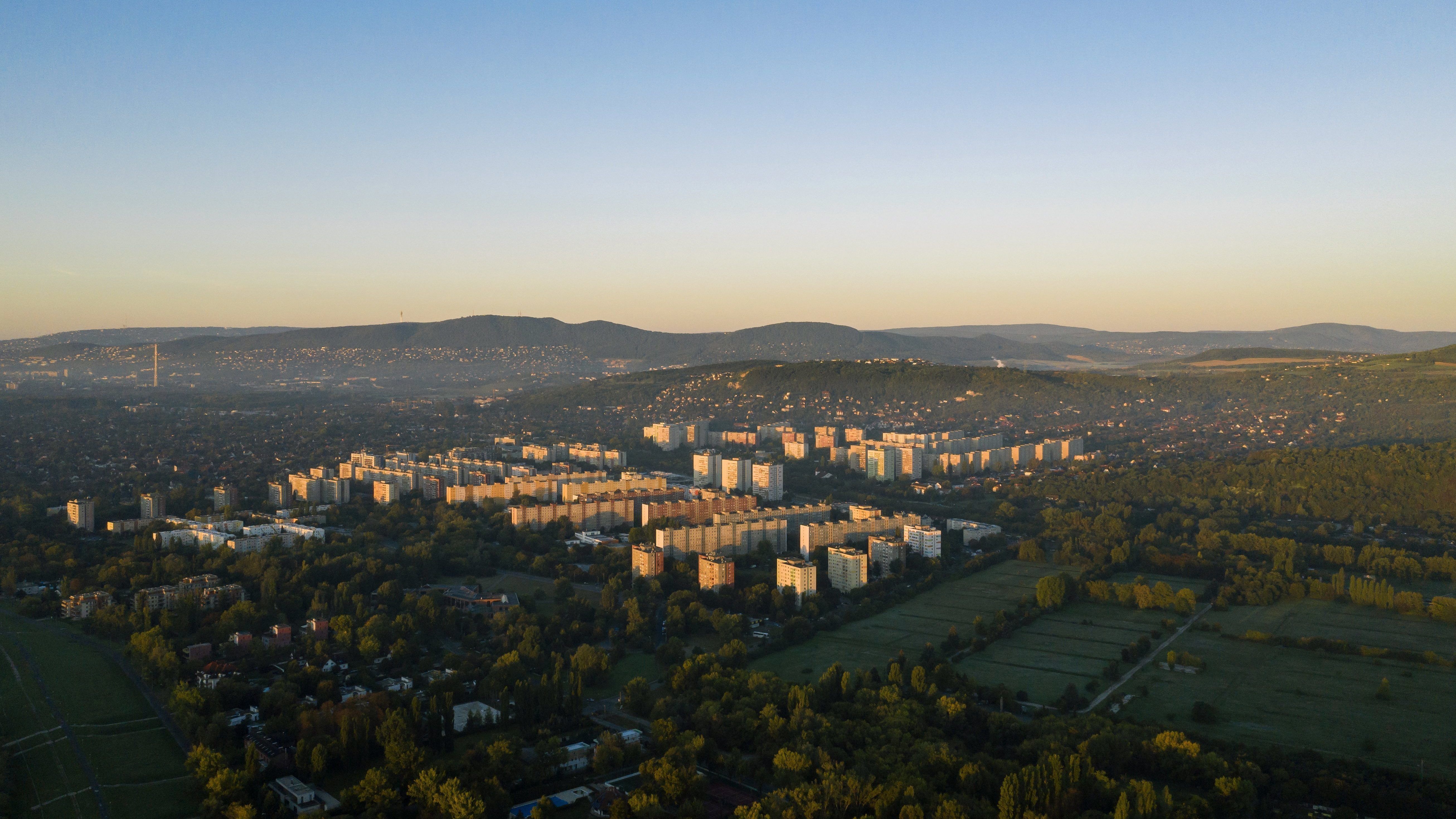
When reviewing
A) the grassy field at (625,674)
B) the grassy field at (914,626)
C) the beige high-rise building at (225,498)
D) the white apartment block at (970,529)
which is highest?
the beige high-rise building at (225,498)

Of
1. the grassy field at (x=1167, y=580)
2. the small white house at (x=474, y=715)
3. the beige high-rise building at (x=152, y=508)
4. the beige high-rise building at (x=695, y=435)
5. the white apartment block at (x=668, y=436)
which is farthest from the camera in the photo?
the beige high-rise building at (x=695, y=435)

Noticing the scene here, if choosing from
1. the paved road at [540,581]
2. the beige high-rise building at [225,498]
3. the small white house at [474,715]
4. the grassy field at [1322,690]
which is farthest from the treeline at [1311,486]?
the beige high-rise building at [225,498]

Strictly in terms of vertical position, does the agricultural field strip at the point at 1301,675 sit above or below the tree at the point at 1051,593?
below

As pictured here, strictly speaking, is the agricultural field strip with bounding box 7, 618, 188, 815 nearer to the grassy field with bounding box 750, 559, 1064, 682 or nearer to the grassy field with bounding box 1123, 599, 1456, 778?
the grassy field with bounding box 750, 559, 1064, 682

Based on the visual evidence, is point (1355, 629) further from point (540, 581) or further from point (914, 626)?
point (540, 581)

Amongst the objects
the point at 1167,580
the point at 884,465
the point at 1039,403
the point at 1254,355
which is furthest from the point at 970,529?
the point at 1254,355

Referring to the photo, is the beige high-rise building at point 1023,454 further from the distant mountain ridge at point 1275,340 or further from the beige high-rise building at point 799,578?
the distant mountain ridge at point 1275,340

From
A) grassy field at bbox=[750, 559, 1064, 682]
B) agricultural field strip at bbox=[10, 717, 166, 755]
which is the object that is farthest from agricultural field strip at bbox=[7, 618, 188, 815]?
grassy field at bbox=[750, 559, 1064, 682]
